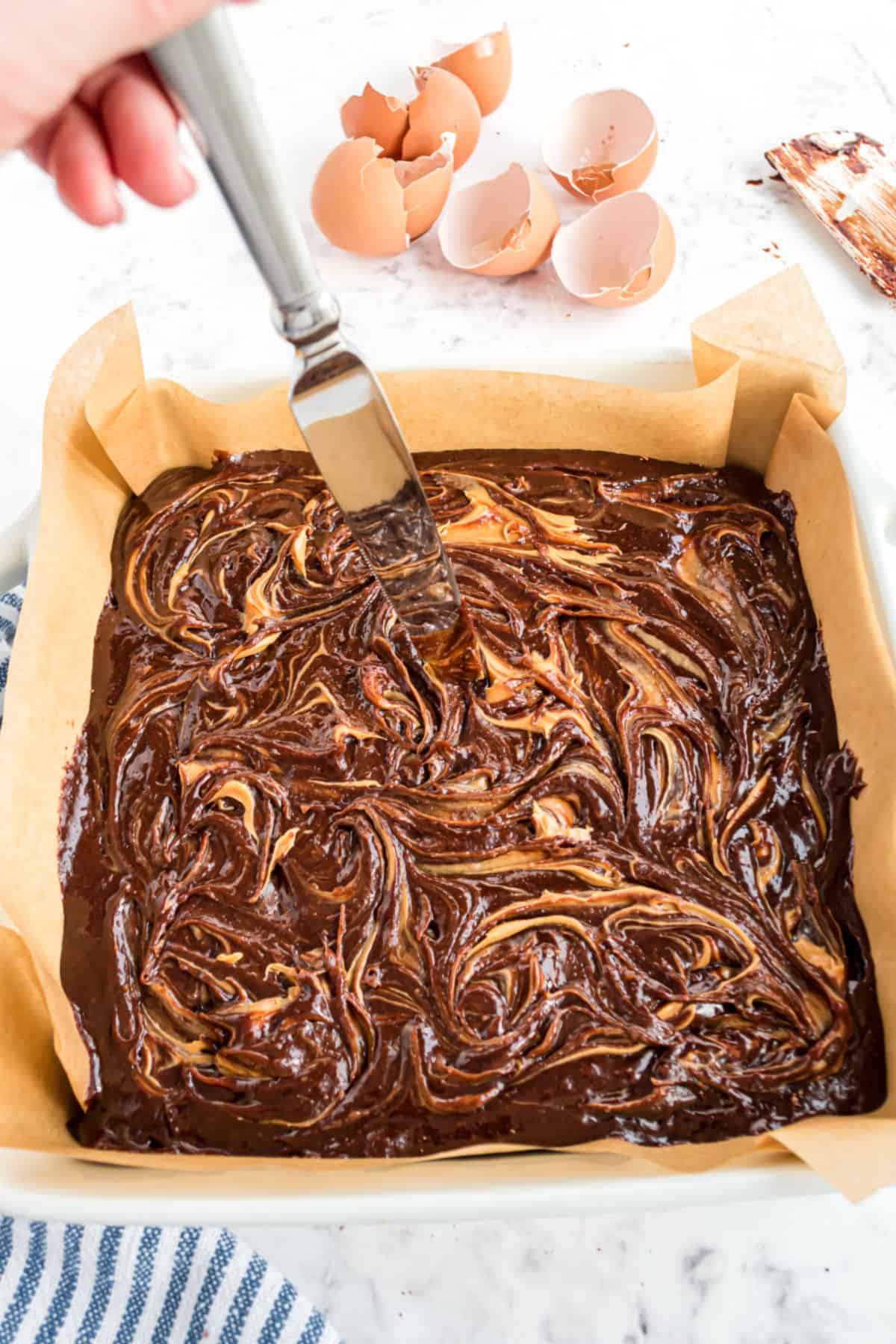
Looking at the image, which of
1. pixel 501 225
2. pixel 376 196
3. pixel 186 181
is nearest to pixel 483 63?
pixel 501 225

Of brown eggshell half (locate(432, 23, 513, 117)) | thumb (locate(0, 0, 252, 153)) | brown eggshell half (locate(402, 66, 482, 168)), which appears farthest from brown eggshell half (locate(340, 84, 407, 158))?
thumb (locate(0, 0, 252, 153))

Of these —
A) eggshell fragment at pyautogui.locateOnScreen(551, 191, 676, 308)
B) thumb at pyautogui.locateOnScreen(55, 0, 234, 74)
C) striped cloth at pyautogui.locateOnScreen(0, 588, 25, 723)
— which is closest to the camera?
thumb at pyautogui.locateOnScreen(55, 0, 234, 74)

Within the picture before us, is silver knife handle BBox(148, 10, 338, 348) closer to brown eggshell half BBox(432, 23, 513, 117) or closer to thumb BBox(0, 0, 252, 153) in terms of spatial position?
thumb BBox(0, 0, 252, 153)

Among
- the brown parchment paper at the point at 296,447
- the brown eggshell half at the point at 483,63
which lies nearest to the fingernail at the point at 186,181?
the brown parchment paper at the point at 296,447

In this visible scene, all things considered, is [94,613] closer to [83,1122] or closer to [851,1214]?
[83,1122]

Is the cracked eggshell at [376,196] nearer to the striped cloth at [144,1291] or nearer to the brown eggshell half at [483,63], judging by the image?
the brown eggshell half at [483,63]

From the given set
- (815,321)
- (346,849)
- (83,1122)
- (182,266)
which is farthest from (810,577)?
(182,266)
